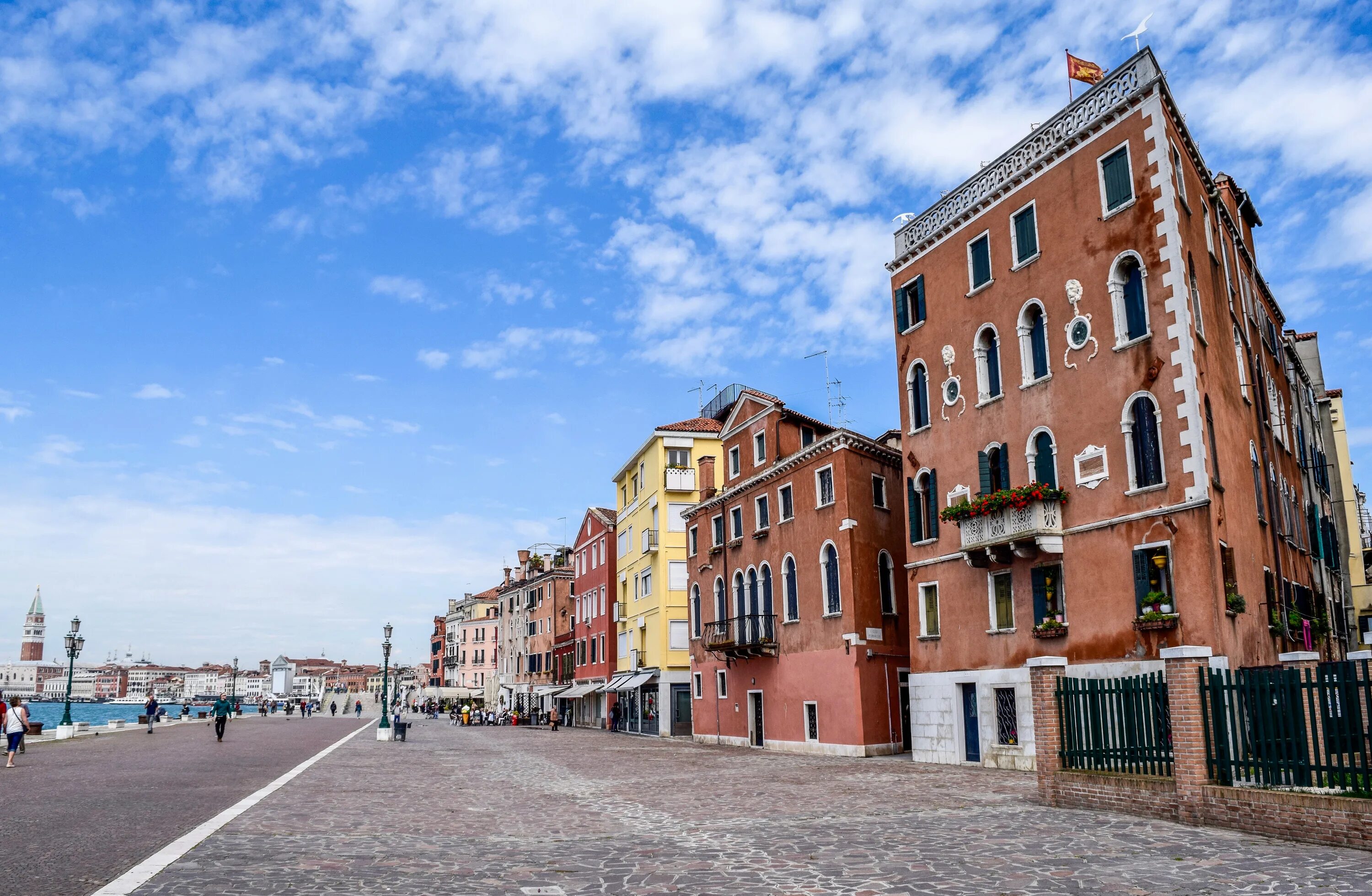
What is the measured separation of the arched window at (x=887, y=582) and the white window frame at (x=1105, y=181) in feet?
41.9

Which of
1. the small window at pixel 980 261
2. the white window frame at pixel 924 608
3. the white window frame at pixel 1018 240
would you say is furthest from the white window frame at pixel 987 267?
the white window frame at pixel 924 608

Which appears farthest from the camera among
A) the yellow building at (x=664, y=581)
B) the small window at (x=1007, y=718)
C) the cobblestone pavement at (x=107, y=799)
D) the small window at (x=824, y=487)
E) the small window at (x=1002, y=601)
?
the yellow building at (x=664, y=581)

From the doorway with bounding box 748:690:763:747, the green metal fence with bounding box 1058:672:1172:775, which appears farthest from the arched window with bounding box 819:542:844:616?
the green metal fence with bounding box 1058:672:1172:775

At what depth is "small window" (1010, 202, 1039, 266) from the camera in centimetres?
2483

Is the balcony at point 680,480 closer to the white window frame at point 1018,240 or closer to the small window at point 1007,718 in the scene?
the white window frame at point 1018,240

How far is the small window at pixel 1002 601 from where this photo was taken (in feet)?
80.7

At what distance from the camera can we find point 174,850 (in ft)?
36.7

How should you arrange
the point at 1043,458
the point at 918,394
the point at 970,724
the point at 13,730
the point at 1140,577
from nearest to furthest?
the point at 1140,577, the point at 1043,458, the point at 13,730, the point at 970,724, the point at 918,394

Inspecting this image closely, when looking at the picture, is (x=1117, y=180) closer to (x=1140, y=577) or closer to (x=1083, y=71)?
(x=1083, y=71)

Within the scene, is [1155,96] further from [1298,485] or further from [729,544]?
[729,544]

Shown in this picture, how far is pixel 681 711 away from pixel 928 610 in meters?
21.7

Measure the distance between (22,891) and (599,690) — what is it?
4878cm

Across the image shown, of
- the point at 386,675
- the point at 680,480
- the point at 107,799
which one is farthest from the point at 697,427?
the point at 107,799

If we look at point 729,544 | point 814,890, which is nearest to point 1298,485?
point 729,544
